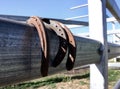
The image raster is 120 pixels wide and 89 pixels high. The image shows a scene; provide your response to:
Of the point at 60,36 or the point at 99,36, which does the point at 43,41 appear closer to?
the point at 60,36

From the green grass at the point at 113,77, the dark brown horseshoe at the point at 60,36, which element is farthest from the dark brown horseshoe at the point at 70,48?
the green grass at the point at 113,77

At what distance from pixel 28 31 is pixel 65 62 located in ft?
0.58

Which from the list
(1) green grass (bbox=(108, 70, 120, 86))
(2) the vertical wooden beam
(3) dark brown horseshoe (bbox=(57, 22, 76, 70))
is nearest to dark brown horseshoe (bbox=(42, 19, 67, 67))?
(3) dark brown horseshoe (bbox=(57, 22, 76, 70))

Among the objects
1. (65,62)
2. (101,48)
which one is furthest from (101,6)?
(65,62)

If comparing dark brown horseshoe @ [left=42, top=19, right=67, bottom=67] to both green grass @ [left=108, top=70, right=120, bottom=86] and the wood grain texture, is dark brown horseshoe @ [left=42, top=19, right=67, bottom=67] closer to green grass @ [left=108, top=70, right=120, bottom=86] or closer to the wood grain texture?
the wood grain texture

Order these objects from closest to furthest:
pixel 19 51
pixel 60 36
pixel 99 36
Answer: pixel 19 51, pixel 60 36, pixel 99 36

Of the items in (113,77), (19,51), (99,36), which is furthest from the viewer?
(113,77)

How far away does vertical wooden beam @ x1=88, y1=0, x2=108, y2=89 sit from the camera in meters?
1.20

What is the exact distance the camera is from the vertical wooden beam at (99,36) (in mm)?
1200

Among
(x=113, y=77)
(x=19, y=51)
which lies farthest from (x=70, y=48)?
(x=113, y=77)

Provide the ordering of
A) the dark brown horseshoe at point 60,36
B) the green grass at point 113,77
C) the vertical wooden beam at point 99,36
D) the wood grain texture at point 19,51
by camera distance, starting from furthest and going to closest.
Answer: the green grass at point 113,77 < the vertical wooden beam at point 99,36 < the dark brown horseshoe at point 60,36 < the wood grain texture at point 19,51

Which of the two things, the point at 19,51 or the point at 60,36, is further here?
the point at 60,36

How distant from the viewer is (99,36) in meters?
1.20

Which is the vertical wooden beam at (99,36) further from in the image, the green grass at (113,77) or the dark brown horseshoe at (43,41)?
the green grass at (113,77)
